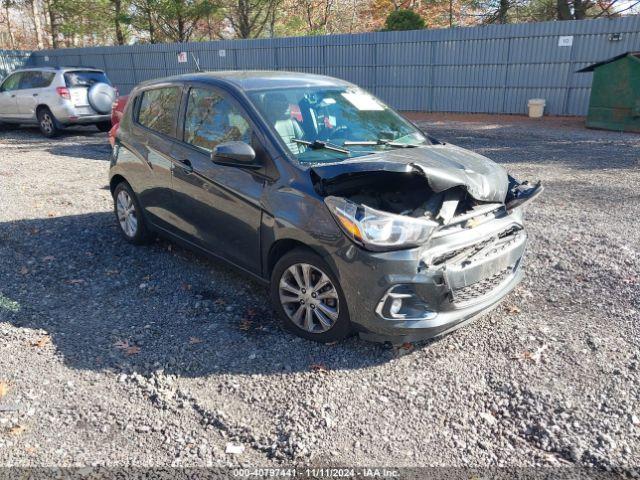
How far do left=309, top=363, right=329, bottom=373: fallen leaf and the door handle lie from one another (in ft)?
6.62

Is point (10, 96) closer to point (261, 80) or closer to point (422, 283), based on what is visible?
point (261, 80)

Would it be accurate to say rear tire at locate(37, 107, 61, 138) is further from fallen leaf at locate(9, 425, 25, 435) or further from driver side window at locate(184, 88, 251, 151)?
fallen leaf at locate(9, 425, 25, 435)

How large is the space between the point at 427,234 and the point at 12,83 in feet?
49.7

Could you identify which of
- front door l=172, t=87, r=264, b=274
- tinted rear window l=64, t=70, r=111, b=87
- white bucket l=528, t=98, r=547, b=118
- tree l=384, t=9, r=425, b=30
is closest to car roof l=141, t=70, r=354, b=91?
front door l=172, t=87, r=264, b=274

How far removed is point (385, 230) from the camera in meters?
3.20

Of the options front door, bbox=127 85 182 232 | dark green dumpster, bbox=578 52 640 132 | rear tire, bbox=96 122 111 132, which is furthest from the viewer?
rear tire, bbox=96 122 111 132

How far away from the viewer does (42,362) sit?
3.53 m

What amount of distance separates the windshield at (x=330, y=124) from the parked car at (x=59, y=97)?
428 inches

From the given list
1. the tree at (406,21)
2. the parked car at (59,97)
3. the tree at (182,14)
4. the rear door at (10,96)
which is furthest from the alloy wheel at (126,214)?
the tree at (182,14)

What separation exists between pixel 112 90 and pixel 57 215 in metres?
8.35

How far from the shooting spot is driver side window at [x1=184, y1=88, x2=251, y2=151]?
4.14 metres

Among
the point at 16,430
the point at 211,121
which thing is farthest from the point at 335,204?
the point at 16,430

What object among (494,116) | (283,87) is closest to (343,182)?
(283,87)

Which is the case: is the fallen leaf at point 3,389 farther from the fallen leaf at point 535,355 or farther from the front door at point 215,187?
the fallen leaf at point 535,355
